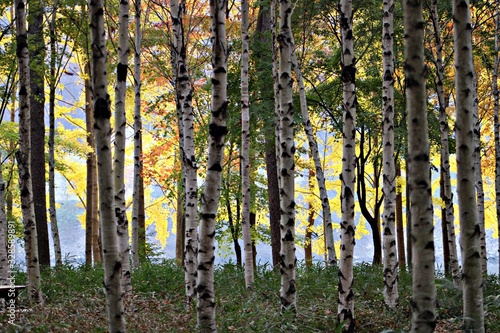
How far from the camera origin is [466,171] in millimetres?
4523

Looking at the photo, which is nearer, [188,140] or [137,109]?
[188,140]

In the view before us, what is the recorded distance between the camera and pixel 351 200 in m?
7.04

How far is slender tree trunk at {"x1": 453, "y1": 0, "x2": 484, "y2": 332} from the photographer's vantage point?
177 inches

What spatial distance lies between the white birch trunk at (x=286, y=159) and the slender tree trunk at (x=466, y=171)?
3.08 meters

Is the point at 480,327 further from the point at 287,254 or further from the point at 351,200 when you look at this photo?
the point at 287,254

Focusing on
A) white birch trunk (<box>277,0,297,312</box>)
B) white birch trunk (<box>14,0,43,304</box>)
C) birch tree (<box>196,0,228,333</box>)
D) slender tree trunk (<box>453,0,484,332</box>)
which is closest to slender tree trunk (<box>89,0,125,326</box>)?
birch tree (<box>196,0,228,333</box>)

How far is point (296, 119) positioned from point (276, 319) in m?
8.74

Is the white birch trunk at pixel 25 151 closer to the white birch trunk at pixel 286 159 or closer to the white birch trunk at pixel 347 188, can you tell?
the white birch trunk at pixel 286 159

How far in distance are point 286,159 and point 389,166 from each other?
91.1 inches

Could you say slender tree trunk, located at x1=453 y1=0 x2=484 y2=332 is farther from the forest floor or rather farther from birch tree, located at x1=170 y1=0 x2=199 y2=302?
birch tree, located at x1=170 y1=0 x2=199 y2=302

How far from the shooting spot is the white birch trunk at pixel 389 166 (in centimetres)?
877

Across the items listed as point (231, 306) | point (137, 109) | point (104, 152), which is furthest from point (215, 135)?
point (137, 109)

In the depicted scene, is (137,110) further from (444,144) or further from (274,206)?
(444,144)

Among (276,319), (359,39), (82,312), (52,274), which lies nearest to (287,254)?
(276,319)
